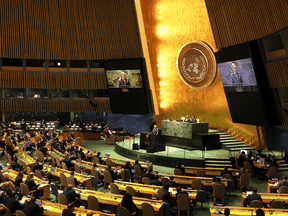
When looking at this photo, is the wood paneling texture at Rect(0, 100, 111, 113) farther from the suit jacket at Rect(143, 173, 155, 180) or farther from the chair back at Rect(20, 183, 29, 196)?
the chair back at Rect(20, 183, 29, 196)

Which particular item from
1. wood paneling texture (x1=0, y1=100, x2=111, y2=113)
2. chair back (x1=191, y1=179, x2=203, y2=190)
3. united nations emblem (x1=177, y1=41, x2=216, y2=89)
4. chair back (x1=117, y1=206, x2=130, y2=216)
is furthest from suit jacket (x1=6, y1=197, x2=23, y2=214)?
wood paneling texture (x1=0, y1=100, x2=111, y2=113)

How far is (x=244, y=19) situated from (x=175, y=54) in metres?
7.02

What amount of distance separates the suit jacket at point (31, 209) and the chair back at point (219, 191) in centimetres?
521

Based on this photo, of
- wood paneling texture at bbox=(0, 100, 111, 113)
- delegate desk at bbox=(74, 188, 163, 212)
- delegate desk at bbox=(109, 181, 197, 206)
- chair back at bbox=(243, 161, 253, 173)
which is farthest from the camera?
wood paneling texture at bbox=(0, 100, 111, 113)

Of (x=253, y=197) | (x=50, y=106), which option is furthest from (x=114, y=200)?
(x=50, y=106)

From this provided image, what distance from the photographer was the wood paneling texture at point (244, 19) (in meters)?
11.4

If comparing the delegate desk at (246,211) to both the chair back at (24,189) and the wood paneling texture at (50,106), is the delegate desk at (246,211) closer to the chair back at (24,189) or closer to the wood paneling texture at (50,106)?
the chair back at (24,189)

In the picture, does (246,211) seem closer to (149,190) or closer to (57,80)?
(149,190)

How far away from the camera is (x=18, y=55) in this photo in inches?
859

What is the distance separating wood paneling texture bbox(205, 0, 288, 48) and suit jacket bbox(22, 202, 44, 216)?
1042 cm

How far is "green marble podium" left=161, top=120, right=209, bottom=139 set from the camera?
15992 millimetres

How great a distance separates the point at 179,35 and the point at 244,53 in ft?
20.8

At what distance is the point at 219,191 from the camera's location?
30.5 ft

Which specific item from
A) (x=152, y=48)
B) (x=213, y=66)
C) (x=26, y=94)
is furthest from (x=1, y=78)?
(x=213, y=66)
